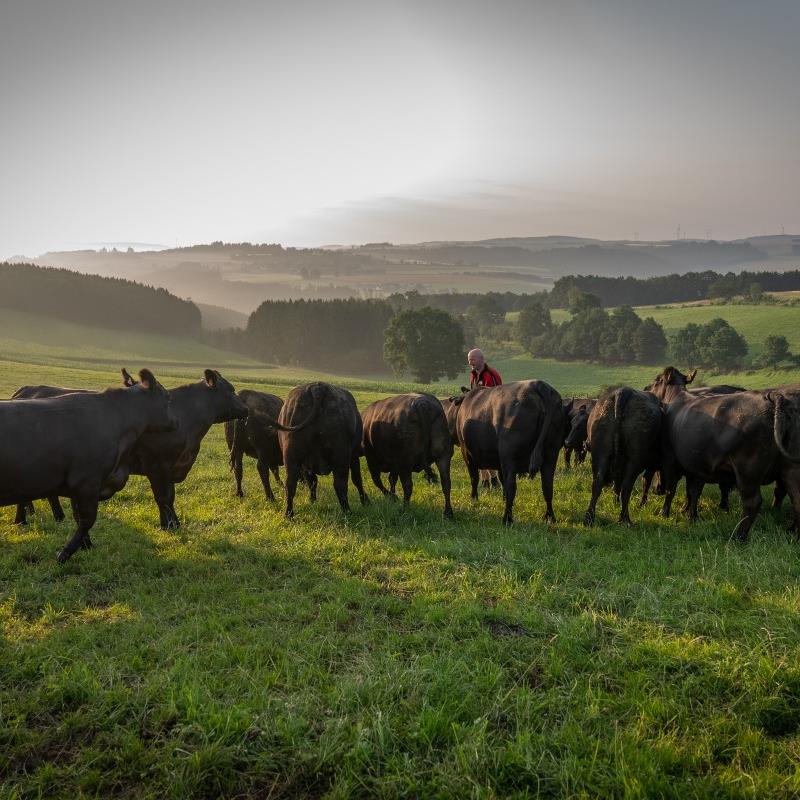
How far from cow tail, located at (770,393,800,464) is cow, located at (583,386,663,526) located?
1906mm

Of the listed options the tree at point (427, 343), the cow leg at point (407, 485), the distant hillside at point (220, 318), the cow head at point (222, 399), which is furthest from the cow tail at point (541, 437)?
the distant hillside at point (220, 318)

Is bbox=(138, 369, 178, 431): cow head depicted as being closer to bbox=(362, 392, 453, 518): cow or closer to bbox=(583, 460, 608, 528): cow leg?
bbox=(362, 392, 453, 518): cow

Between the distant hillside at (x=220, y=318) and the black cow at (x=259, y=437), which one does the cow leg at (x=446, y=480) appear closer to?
the black cow at (x=259, y=437)

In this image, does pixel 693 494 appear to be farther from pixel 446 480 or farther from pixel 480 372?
pixel 480 372

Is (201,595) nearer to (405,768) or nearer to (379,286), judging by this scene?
(405,768)

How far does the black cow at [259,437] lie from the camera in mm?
11016

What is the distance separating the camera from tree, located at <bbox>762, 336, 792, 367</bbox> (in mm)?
59844

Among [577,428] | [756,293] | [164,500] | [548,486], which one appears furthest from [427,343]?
[756,293]

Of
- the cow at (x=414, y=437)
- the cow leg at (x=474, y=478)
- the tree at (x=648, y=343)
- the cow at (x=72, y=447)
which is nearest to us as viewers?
the cow at (x=72, y=447)

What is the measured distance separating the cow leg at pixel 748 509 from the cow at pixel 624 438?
1558 millimetres

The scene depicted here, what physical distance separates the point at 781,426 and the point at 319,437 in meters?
6.59

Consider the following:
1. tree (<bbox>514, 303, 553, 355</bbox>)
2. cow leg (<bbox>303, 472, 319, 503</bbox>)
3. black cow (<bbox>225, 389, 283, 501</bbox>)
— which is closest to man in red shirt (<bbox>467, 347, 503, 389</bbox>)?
cow leg (<bbox>303, 472, 319, 503</bbox>)

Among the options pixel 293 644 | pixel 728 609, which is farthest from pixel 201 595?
pixel 728 609

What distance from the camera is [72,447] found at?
704 cm
